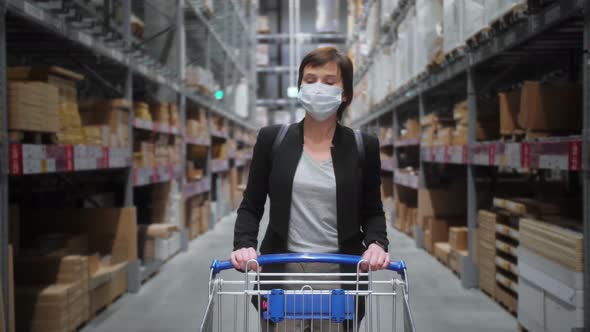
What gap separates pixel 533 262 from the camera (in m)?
3.19

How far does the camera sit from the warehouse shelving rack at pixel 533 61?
2.56m

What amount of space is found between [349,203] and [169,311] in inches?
106

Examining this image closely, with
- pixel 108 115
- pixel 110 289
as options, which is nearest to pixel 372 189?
pixel 110 289

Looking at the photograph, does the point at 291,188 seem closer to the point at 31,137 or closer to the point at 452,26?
the point at 31,137

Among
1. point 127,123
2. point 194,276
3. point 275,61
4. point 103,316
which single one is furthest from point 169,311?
point 275,61

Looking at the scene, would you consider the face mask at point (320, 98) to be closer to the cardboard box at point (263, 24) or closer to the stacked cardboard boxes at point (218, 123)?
the stacked cardboard boxes at point (218, 123)

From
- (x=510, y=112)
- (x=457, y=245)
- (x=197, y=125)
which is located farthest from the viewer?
(x=197, y=125)

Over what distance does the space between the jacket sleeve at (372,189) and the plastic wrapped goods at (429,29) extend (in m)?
3.59

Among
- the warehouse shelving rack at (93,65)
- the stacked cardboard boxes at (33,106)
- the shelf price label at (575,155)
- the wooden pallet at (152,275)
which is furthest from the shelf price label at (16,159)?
the shelf price label at (575,155)

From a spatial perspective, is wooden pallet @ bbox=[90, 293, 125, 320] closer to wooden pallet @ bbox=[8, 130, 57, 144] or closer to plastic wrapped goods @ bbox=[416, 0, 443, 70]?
wooden pallet @ bbox=[8, 130, 57, 144]

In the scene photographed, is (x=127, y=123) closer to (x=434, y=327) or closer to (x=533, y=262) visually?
(x=434, y=327)

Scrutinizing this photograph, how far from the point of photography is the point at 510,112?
3850mm

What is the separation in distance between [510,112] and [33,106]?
10.5 ft

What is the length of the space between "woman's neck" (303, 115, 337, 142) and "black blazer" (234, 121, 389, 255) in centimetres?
3
